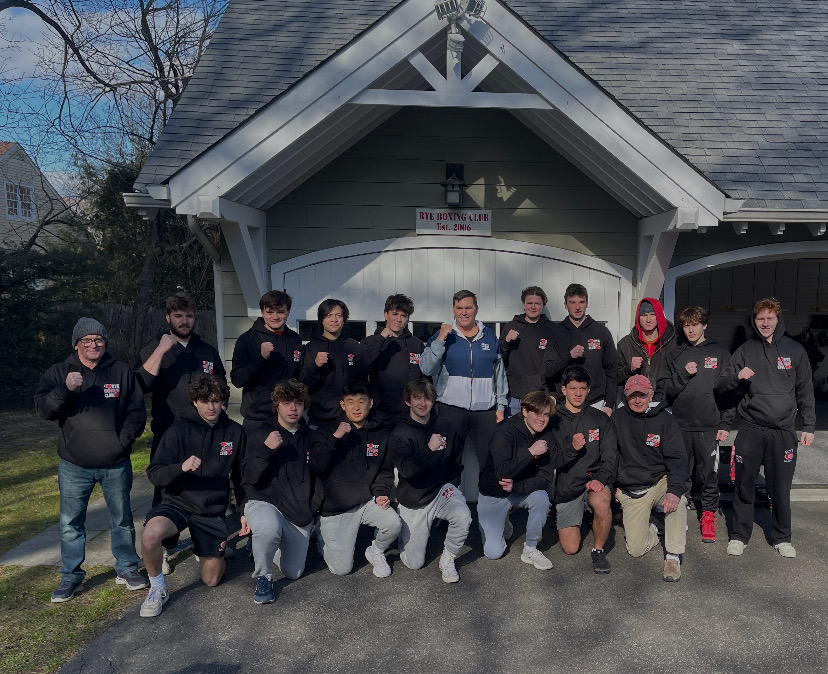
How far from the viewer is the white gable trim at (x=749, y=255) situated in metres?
6.47

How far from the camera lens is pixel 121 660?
141 inches

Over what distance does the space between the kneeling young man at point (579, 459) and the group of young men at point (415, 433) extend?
0.01 metres

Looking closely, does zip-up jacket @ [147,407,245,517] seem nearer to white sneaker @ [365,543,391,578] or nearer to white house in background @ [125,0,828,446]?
white sneaker @ [365,543,391,578]

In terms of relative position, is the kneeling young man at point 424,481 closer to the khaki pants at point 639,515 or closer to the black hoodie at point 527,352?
the black hoodie at point 527,352

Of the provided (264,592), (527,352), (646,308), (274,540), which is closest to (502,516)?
(527,352)

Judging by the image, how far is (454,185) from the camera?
6.54 metres

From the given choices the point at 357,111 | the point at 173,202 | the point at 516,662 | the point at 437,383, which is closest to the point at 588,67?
the point at 357,111

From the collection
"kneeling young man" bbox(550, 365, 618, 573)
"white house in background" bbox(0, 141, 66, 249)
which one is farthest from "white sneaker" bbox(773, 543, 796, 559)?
"white house in background" bbox(0, 141, 66, 249)

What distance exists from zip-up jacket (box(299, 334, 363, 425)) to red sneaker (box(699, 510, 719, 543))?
9.59 ft

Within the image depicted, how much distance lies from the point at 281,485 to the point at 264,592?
680mm

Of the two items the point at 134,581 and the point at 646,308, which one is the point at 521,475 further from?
the point at 134,581

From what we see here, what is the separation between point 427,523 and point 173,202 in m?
3.12

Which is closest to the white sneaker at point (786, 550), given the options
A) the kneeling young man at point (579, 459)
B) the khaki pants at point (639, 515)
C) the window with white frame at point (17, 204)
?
the khaki pants at point (639, 515)

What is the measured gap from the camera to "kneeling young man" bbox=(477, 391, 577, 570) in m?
4.75
